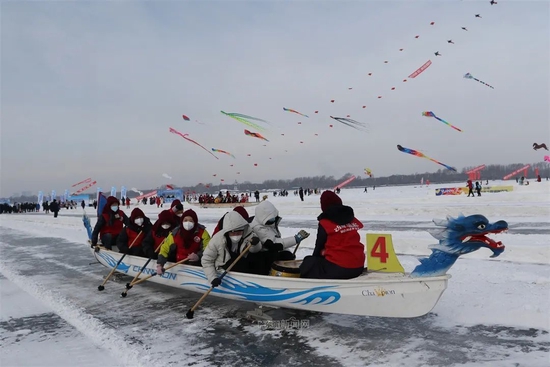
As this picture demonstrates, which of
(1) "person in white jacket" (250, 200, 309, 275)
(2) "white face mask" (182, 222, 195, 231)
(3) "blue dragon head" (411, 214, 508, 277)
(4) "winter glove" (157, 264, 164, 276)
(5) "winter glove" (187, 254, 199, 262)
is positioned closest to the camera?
(3) "blue dragon head" (411, 214, 508, 277)

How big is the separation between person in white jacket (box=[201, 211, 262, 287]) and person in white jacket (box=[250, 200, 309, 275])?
0.14 m

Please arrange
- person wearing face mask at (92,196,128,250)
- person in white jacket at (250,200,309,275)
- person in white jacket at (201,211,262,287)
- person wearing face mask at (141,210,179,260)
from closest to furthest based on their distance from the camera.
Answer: person in white jacket at (201,211,262,287), person in white jacket at (250,200,309,275), person wearing face mask at (141,210,179,260), person wearing face mask at (92,196,128,250)

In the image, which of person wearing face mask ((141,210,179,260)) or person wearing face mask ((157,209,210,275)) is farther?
person wearing face mask ((141,210,179,260))

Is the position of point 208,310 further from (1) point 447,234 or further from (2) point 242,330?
(1) point 447,234

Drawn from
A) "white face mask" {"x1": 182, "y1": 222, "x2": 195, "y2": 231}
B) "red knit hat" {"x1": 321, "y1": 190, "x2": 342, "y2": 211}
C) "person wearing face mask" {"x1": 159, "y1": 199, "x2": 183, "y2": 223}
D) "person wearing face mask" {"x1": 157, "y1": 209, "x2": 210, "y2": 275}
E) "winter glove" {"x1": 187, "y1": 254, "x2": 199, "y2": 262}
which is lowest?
"winter glove" {"x1": 187, "y1": 254, "x2": 199, "y2": 262}

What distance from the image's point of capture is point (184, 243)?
6789 millimetres

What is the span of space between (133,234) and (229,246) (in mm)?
3710

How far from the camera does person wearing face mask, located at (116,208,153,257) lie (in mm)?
8375

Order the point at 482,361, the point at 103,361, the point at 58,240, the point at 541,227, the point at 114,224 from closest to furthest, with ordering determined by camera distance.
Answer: the point at 482,361
the point at 103,361
the point at 114,224
the point at 541,227
the point at 58,240

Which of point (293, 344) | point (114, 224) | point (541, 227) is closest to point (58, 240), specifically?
point (114, 224)

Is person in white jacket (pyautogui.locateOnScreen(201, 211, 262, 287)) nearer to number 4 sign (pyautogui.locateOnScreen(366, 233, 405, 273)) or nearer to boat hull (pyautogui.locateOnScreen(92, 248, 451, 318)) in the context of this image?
boat hull (pyautogui.locateOnScreen(92, 248, 451, 318))

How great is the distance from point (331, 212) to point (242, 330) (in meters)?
1.92

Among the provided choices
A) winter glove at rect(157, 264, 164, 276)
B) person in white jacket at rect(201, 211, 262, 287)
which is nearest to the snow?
winter glove at rect(157, 264, 164, 276)

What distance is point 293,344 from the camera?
4.54 metres
